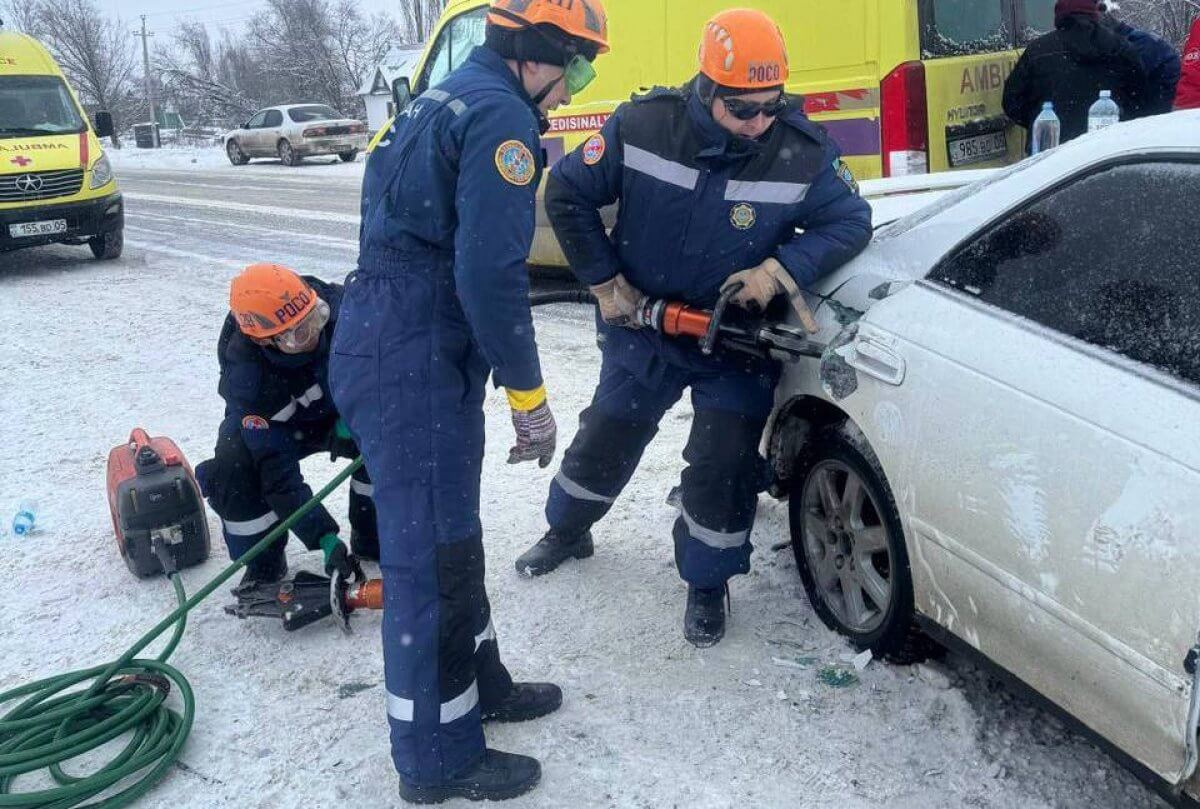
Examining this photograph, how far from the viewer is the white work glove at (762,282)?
2992 millimetres

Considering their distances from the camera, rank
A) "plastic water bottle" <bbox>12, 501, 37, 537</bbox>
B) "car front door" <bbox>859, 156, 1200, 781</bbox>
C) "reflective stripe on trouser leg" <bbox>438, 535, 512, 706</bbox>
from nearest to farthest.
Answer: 1. "car front door" <bbox>859, 156, 1200, 781</bbox>
2. "reflective stripe on trouser leg" <bbox>438, 535, 512, 706</bbox>
3. "plastic water bottle" <bbox>12, 501, 37, 537</bbox>

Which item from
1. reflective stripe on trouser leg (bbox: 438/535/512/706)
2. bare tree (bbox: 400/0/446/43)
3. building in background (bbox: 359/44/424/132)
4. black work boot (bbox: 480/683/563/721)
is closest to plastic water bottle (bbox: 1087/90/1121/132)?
black work boot (bbox: 480/683/563/721)

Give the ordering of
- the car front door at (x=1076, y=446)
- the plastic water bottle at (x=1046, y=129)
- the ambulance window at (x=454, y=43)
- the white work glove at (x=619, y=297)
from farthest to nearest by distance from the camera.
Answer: the ambulance window at (x=454, y=43)
the plastic water bottle at (x=1046, y=129)
the white work glove at (x=619, y=297)
the car front door at (x=1076, y=446)

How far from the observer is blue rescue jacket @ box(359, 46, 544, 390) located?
2.33 m

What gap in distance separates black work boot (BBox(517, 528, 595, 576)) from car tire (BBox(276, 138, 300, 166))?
23.6 m

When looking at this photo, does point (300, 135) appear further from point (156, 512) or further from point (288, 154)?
point (156, 512)

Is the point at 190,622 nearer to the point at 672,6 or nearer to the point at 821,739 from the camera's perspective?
the point at 821,739

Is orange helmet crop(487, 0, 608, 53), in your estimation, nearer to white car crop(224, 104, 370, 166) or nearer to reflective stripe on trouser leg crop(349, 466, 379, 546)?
reflective stripe on trouser leg crop(349, 466, 379, 546)

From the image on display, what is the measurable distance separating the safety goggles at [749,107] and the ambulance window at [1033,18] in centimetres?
414

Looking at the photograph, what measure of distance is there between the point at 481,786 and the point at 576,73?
71.9 inches

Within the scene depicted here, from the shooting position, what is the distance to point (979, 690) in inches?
115

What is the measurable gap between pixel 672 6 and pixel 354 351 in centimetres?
457

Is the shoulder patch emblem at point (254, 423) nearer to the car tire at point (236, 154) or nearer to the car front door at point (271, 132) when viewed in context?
the car front door at point (271, 132)

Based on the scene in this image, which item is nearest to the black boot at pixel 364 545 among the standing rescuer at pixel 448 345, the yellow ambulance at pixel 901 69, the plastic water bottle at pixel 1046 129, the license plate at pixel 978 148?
the standing rescuer at pixel 448 345
